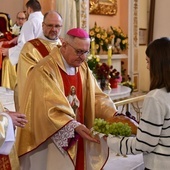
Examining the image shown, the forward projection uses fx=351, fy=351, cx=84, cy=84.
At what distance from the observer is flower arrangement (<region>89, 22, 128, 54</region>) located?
21.1 feet

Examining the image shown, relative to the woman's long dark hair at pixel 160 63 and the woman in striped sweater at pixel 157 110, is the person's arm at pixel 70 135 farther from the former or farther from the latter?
the woman's long dark hair at pixel 160 63

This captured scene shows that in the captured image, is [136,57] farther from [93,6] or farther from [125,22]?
[93,6]

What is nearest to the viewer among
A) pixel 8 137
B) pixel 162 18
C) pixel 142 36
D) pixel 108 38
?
pixel 8 137

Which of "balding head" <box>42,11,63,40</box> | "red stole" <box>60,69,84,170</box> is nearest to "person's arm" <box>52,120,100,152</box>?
"red stole" <box>60,69,84,170</box>

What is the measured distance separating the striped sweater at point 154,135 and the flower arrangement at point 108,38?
4.76m

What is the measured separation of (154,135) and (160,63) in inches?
13.3

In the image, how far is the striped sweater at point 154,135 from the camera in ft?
5.33

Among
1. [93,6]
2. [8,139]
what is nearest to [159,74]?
[8,139]

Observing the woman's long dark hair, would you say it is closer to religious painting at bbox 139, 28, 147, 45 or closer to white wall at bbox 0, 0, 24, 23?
white wall at bbox 0, 0, 24, 23

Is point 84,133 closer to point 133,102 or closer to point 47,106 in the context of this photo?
point 47,106

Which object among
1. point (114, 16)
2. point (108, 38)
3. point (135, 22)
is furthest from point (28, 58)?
point (135, 22)

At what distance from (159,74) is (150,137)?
30cm

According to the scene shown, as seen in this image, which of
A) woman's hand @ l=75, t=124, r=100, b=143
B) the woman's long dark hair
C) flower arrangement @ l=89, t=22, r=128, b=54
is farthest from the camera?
flower arrangement @ l=89, t=22, r=128, b=54

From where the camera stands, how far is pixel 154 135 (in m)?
1.65
